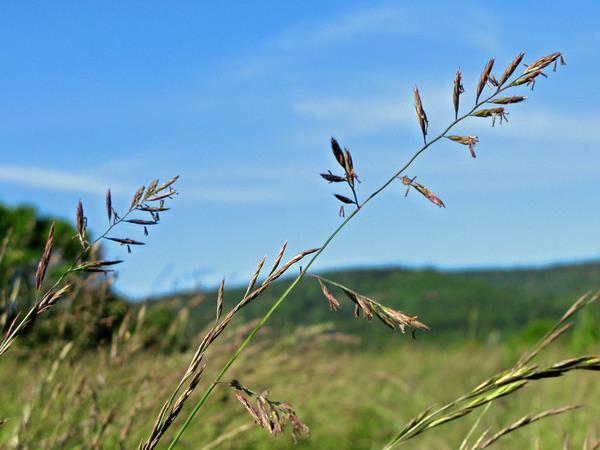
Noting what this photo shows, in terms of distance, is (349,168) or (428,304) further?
(428,304)

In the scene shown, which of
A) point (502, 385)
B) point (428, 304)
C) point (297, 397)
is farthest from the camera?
point (428, 304)

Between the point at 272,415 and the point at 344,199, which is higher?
the point at 344,199

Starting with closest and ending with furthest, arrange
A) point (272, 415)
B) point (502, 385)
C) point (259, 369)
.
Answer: point (272, 415)
point (502, 385)
point (259, 369)

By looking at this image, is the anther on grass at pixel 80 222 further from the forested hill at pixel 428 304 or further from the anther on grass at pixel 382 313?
the forested hill at pixel 428 304

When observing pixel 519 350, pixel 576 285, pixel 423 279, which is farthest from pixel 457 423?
pixel 576 285

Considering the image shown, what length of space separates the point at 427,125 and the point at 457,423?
14.8ft

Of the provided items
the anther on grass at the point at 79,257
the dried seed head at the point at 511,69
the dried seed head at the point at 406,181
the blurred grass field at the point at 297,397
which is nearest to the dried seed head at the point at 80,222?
the anther on grass at the point at 79,257

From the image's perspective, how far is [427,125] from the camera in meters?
1.13

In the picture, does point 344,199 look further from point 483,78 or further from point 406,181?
point 483,78

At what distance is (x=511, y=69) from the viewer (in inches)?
45.9

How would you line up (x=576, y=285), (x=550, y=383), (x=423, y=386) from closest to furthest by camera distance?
(x=550, y=383) < (x=423, y=386) < (x=576, y=285)

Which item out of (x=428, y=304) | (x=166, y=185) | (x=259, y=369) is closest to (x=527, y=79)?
(x=166, y=185)

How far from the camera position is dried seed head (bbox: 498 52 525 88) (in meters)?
1.15

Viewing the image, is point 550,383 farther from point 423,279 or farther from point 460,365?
point 423,279
